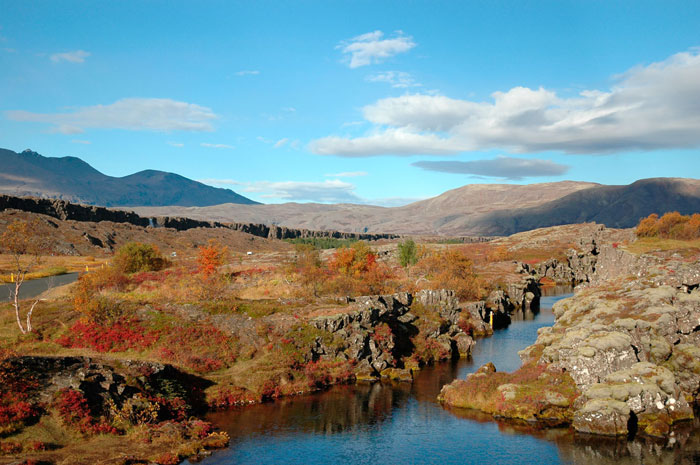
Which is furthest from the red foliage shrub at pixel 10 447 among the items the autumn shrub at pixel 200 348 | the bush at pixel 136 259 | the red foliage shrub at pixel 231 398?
the bush at pixel 136 259

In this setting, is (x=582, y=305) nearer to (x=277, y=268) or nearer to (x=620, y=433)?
(x=620, y=433)

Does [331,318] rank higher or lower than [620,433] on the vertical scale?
higher

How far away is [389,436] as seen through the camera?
147 feet

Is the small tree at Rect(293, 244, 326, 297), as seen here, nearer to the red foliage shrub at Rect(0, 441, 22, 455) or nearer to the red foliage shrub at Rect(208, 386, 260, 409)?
the red foliage shrub at Rect(208, 386, 260, 409)

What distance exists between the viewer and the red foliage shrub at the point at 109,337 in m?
59.4

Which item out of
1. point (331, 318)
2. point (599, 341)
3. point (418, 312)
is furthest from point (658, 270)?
point (331, 318)

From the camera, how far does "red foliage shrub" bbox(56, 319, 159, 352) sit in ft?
195

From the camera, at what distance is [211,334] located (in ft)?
208

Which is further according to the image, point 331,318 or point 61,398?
point 331,318

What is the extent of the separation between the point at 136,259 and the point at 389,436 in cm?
8764

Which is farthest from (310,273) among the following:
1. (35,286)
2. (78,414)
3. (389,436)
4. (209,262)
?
(35,286)

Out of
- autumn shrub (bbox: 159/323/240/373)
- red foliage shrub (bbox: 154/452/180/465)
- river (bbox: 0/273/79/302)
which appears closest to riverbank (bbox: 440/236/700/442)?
autumn shrub (bbox: 159/323/240/373)

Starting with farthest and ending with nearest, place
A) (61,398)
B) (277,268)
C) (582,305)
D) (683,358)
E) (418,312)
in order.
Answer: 1. (277,268)
2. (418,312)
3. (582,305)
4. (683,358)
5. (61,398)

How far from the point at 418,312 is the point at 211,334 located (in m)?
32.6
